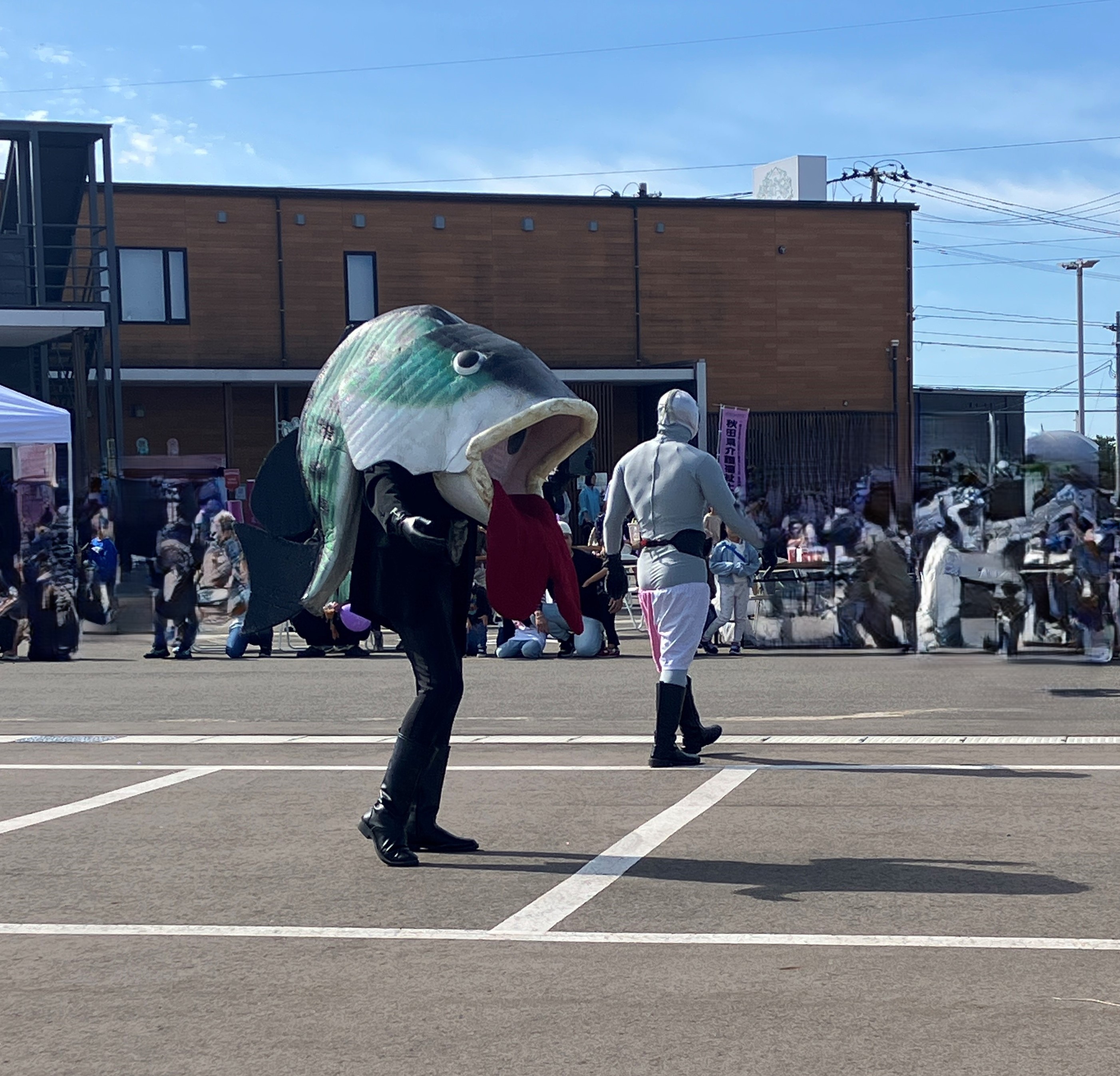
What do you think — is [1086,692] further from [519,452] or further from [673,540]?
[519,452]

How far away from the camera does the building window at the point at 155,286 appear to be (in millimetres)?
35562

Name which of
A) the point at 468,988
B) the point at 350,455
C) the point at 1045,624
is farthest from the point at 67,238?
the point at 468,988

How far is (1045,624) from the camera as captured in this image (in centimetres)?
1538

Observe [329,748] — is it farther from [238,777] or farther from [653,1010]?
[653,1010]

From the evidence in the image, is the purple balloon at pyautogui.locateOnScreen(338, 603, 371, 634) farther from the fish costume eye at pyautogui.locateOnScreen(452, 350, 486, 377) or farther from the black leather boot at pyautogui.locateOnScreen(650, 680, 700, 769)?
the black leather boot at pyautogui.locateOnScreen(650, 680, 700, 769)

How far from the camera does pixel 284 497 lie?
6.68 meters

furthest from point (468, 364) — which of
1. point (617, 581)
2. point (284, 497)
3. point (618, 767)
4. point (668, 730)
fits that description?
point (617, 581)

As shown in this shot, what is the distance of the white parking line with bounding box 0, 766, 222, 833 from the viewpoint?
7461 mm

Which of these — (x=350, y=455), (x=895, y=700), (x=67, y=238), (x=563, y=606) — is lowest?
(x=895, y=700)

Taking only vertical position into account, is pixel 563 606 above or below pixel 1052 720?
above

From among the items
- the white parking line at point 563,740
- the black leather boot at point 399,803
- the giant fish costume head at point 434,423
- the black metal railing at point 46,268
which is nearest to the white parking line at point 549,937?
the black leather boot at point 399,803

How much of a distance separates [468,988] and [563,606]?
2.08 meters

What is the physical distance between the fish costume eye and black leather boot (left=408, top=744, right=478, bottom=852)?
1.56 meters

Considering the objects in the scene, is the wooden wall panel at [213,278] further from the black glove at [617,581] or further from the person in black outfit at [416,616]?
the person in black outfit at [416,616]
